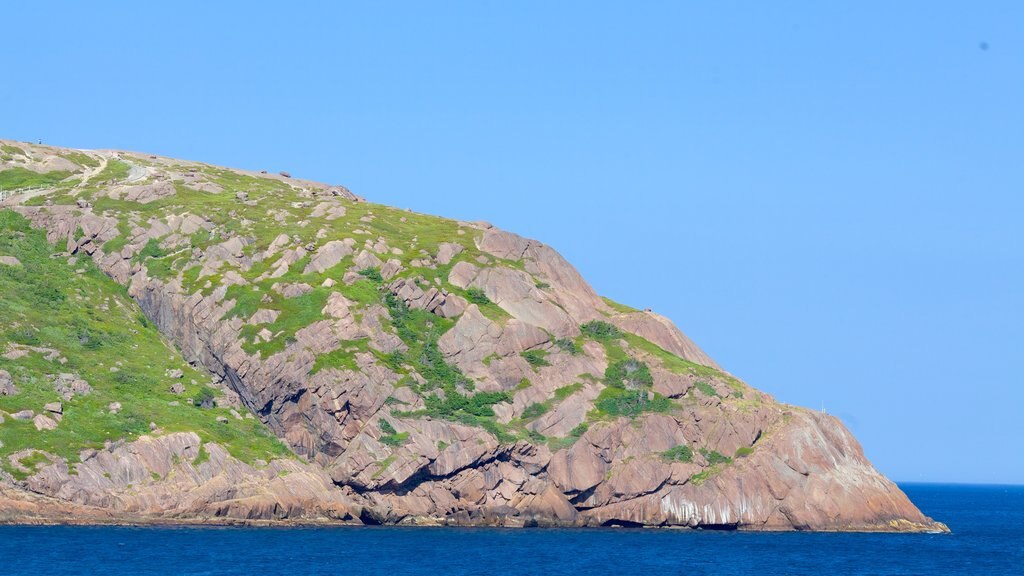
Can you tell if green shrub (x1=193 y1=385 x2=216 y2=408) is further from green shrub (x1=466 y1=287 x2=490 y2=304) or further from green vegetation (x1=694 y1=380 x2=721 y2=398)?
green vegetation (x1=694 y1=380 x2=721 y2=398)

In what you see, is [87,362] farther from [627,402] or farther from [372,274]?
[627,402]

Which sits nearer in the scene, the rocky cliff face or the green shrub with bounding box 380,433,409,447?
the rocky cliff face

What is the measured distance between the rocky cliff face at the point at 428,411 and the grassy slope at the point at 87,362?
1023 millimetres

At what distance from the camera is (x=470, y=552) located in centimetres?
12556

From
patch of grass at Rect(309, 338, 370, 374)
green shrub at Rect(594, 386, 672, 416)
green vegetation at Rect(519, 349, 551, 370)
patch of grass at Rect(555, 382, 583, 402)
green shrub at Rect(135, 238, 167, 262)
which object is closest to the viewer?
patch of grass at Rect(309, 338, 370, 374)

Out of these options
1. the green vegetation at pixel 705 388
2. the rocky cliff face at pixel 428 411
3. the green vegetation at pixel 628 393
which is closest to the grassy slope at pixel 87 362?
the rocky cliff face at pixel 428 411

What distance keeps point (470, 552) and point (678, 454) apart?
110 ft

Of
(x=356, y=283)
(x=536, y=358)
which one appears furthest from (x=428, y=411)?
(x=356, y=283)

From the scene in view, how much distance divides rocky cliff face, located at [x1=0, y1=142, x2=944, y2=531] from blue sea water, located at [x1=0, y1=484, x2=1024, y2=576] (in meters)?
3.76

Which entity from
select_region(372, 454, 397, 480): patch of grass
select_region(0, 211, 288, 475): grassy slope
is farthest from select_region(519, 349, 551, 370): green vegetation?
select_region(0, 211, 288, 475): grassy slope

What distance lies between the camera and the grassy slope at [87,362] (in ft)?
456

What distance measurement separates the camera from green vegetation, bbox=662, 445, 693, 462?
494 ft

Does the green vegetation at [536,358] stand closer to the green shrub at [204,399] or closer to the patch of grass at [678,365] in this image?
the patch of grass at [678,365]

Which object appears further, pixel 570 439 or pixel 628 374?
pixel 628 374
